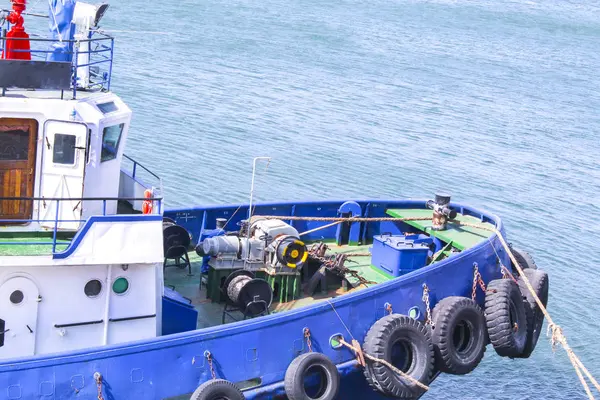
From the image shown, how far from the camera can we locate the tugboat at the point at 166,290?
8.77 meters

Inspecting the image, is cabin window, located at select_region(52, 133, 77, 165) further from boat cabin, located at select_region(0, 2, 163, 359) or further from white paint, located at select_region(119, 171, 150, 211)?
white paint, located at select_region(119, 171, 150, 211)

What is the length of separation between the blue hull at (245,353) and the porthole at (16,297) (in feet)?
2.56

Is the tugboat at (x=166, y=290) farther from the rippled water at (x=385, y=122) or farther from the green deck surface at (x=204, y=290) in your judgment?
the rippled water at (x=385, y=122)

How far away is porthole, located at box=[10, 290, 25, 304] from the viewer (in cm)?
877

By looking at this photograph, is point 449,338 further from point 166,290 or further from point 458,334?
point 166,290

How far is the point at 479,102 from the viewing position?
3353cm

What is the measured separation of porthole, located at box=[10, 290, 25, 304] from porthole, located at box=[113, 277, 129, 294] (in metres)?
0.90

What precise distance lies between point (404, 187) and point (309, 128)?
15.8ft

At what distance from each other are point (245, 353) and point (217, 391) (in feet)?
2.01

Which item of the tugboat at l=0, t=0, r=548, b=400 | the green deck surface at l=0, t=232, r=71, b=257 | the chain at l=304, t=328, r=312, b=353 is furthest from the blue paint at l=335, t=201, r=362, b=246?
the green deck surface at l=0, t=232, r=71, b=257

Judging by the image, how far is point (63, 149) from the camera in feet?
29.7

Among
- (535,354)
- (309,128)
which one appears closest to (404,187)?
(309,128)

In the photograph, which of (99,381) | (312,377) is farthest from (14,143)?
(312,377)

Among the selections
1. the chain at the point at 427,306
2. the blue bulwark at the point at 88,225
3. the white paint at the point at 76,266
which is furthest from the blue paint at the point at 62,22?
the chain at the point at 427,306
